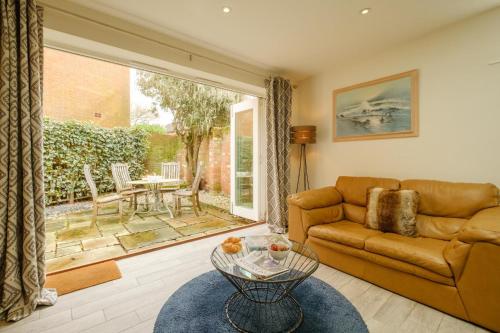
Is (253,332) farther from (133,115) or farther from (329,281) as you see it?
(133,115)

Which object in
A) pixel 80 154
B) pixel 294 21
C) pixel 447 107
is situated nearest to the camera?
pixel 294 21

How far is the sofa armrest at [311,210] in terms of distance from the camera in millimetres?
2645

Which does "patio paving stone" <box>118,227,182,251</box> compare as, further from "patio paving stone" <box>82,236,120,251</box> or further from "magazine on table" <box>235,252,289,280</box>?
"magazine on table" <box>235,252,289,280</box>

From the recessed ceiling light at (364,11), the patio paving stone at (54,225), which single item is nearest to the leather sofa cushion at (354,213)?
the recessed ceiling light at (364,11)

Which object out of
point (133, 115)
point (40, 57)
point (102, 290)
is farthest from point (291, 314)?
point (133, 115)

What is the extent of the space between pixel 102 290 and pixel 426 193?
10.6 feet

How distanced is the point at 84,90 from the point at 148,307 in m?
6.41

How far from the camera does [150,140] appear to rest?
21.7 ft

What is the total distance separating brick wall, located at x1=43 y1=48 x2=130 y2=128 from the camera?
5.51 meters

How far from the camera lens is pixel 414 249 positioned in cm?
182

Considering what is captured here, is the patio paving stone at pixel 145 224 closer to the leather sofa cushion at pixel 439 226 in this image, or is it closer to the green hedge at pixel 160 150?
the green hedge at pixel 160 150

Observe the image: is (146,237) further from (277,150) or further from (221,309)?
(277,150)

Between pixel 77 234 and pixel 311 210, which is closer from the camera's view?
pixel 311 210

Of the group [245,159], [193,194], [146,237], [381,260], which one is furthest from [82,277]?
[245,159]
